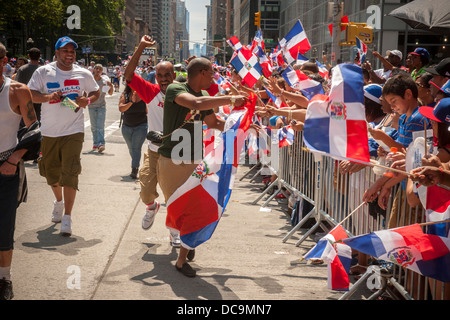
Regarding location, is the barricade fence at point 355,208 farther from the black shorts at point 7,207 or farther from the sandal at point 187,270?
the black shorts at point 7,207

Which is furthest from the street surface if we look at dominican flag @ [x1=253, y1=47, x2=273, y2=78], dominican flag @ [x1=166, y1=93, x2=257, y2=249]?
dominican flag @ [x1=253, y1=47, x2=273, y2=78]

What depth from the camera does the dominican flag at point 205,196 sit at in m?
5.28

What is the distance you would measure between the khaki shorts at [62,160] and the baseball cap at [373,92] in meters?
3.48

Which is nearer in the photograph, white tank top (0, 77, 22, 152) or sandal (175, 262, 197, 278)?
white tank top (0, 77, 22, 152)

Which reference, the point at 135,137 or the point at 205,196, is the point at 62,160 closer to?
the point at 205,196

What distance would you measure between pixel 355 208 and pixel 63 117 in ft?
11.9

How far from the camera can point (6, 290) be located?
4508 millimetres

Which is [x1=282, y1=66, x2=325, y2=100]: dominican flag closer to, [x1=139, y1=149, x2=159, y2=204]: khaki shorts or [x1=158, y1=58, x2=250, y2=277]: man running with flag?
[x1=158, y1=58, x2=250, y2=277]: man running with flag

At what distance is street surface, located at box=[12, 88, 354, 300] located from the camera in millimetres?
4906

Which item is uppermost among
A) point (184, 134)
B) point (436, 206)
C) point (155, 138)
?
point (184, 134)

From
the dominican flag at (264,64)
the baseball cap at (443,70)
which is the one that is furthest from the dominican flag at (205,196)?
the dominican flag at (264,64)

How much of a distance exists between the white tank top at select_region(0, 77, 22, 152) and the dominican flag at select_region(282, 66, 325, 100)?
3151 millimetres

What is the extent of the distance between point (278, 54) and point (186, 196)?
5.73m

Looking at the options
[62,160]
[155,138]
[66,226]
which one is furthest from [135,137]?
[66,226]
